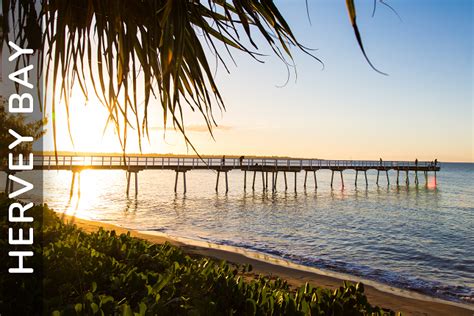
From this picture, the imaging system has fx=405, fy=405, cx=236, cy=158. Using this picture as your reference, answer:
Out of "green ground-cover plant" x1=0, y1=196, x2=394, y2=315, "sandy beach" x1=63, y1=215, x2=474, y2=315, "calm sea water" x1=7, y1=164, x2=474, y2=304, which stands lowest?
"calm sea water" x1=7, y1=164, x2=474, y2=304

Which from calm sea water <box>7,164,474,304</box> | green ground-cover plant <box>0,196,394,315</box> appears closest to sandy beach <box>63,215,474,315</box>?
calm sea water <box>7,164,474,304</box>

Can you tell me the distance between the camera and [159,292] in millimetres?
2818

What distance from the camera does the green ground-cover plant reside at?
7.85 ft

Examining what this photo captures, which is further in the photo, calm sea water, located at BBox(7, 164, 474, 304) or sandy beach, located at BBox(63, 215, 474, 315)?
calm sea water, located at BBox(7, 164, 474, 304)

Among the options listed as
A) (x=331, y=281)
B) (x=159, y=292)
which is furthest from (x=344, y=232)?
(x=159, y=292)

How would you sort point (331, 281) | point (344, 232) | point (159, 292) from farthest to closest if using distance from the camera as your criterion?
point (344, 232), point (331, 281), point (159, 292)

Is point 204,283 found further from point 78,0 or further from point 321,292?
point 78,0

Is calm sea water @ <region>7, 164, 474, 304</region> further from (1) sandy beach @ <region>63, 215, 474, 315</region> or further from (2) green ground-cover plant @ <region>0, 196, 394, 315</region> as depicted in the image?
(2) green ground-cover plant @ <region>0, 196, 394, 315</region>

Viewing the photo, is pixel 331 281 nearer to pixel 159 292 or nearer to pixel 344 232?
pixel 159 292

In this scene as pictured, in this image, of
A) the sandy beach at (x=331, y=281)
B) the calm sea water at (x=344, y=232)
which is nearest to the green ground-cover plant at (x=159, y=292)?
the sandy beach at (x=331, y=281)

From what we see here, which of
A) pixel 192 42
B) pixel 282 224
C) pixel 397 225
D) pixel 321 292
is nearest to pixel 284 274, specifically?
pixel 321 292

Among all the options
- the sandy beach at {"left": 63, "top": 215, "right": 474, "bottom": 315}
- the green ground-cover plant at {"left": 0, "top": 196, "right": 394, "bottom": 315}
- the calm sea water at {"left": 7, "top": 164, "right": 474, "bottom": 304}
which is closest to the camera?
the green ground-cover plant at {"left": 0, "top": 196, "right": 394, "bottom": 315}

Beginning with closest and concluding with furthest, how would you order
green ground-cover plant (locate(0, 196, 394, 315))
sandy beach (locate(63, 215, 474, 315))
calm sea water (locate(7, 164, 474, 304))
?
green ground-cover plant (locate(0, 196, 394, 315)) < sandy beach (locate(63, 215, 474, 315)) < calm sea water (locate(7, 164, 474, 304))

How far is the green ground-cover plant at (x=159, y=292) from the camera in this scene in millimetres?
2393
